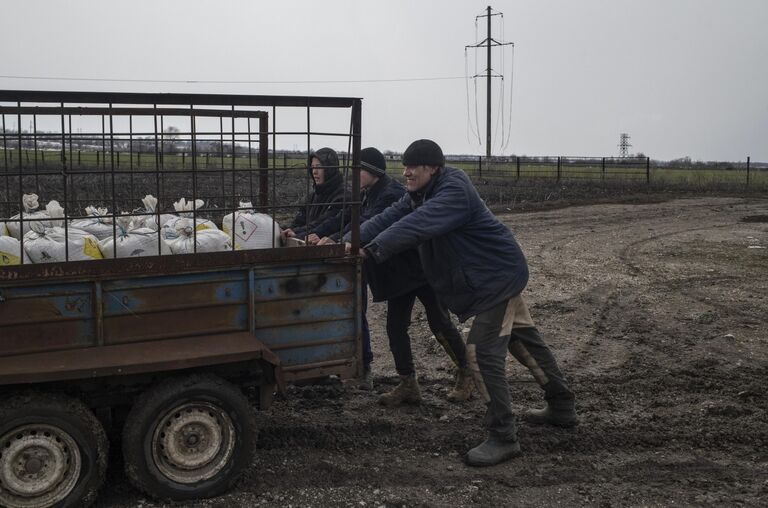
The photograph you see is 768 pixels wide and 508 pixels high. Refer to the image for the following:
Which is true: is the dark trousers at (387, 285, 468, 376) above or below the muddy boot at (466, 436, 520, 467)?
above

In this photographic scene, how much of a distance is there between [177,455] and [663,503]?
256 cm

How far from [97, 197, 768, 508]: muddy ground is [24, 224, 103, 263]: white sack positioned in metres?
1.20

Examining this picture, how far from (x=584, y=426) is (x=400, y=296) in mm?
1539

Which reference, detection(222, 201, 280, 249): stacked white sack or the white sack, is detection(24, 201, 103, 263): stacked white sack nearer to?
the white sack

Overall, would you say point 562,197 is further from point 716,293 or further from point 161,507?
point 161,507

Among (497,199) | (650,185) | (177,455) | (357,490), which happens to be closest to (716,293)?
(357,490)

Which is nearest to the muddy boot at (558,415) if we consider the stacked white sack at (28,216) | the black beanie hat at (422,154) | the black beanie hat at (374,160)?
the black beanie hat at (422,154)

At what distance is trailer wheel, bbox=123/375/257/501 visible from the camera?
157 inches

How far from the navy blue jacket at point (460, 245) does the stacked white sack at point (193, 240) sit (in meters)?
0.86

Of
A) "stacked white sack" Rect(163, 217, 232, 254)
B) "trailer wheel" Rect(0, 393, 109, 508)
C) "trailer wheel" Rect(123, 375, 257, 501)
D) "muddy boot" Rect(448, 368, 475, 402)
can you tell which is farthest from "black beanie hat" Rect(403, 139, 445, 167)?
"trailer wheel" Rect(0, 393, 109, 508)

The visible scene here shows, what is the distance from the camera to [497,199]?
23.7 meters

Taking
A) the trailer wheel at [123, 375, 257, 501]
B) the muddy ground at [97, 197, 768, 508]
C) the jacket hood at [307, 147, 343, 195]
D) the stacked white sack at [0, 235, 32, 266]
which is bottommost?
the muddy ground at [97, 197, 768, 508]

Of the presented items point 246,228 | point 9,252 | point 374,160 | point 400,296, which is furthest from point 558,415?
point 9,252

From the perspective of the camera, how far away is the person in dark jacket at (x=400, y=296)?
559cm
